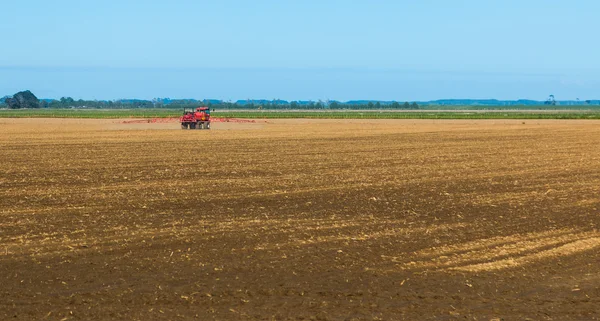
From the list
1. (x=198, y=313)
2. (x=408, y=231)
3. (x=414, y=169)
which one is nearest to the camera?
(x=198, y=313)

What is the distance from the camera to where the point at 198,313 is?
7.99 metres

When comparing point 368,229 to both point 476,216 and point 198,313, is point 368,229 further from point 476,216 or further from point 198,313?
point 198,313

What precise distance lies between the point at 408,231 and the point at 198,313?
17.2ft

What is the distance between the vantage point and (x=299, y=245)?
11.3 metres

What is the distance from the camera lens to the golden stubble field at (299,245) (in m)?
8.36

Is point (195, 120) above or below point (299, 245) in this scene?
below

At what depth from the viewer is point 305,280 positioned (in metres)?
9.33

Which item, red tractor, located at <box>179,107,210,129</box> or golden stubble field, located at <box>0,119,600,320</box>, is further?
A: red tractor, located at <box>179,107,210,129</box>

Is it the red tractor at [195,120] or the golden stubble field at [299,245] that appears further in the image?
the red tractor at [195,120]

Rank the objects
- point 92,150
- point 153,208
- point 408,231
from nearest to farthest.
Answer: point 408,231 → point 153,208 → point 92,150

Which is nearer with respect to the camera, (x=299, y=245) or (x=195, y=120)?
(x=299, y=245)

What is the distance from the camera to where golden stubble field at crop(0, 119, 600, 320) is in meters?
8.36

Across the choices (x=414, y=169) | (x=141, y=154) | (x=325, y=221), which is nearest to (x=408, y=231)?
(x=325, y=221)

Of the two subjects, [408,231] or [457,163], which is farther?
[457,163]
